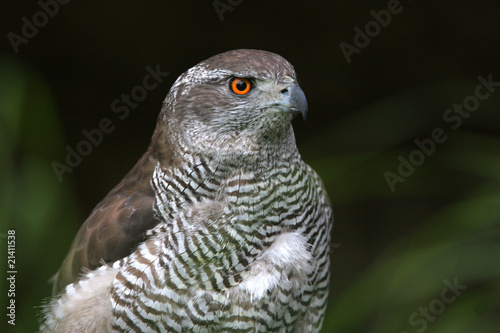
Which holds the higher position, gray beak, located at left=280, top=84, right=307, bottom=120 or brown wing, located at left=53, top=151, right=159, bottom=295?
gray beak, located at left=280, top=84, right=307, bottom=120

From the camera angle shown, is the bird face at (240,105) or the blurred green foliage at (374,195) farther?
the blurred green foliage at (374,195)

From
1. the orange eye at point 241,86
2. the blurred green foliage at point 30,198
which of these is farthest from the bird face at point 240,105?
the blurred green foliage at point 30,198

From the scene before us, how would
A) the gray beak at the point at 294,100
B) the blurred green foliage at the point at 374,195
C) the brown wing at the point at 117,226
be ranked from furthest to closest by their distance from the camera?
the blurred green foliage at the point at 374,195
the brown wing at the point at 117,226
the gray beak at the point at 294,100

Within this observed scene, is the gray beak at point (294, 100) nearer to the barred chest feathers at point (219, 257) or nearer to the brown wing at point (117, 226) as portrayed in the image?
the barred chest feathers at point (219, 257)

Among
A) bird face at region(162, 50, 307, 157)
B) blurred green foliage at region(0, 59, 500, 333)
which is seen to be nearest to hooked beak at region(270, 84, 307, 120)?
bird face at region(162, 50, 307, 157)

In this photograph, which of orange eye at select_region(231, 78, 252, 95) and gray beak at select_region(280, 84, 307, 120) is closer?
gray beak at select_region(280, 84, 307, 120)

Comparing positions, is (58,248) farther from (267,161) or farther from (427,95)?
(427,95)

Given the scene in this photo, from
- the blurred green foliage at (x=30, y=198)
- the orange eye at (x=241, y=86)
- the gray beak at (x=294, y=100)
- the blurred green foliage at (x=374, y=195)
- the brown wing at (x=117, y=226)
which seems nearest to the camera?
the gray beak at (x=294, y=100)

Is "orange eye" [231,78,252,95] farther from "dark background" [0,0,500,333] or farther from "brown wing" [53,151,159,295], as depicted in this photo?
"dark background" [0,0,500,333]
